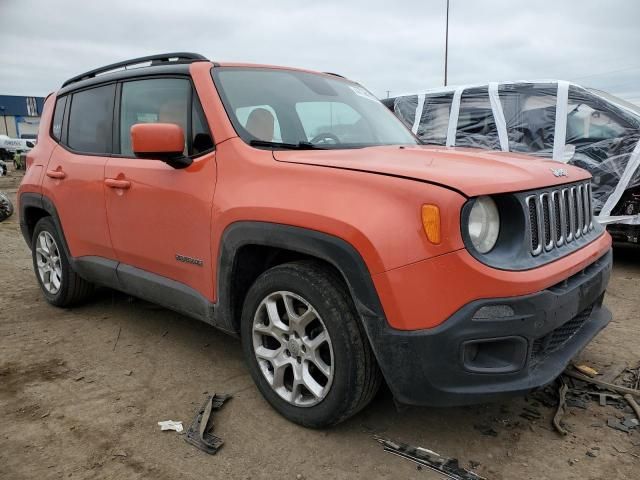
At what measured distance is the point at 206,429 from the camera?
8.19 ft

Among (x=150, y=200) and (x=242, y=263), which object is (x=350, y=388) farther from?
(x=150, y=200)

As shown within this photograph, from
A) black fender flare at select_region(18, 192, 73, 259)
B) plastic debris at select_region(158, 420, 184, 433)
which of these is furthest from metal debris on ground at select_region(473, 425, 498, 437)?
black fender flare at select_region(18, 192, 73, 259)

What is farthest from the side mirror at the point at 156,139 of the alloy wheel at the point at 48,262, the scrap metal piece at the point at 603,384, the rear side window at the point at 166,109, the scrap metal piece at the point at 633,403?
the scrap metal piece at the point at 633,403

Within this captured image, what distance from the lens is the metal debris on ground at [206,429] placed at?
235cm

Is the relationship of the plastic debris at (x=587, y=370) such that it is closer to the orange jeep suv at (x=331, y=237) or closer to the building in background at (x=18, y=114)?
the orange jeep suv at (x=331, y=237)

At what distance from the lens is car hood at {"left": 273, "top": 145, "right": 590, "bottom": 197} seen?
79.7 inches

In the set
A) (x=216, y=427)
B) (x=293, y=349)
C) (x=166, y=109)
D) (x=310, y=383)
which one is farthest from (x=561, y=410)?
(x=166, y=109)

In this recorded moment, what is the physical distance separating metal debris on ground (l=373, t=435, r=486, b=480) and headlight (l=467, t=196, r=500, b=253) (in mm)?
957

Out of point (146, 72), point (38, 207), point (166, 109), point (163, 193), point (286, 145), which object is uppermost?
point (146, 72)

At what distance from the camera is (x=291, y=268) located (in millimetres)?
2375

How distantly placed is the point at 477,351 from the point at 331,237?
76 centimetres

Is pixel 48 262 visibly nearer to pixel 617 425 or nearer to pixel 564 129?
pixel 617 425

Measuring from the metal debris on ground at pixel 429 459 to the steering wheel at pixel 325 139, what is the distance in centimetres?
157

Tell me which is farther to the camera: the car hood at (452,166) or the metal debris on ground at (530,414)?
the metal debris on ground at (530,414)
